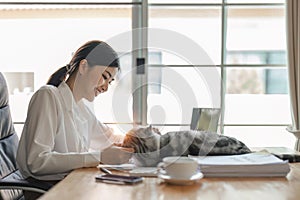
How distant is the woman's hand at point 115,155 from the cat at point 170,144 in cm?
3

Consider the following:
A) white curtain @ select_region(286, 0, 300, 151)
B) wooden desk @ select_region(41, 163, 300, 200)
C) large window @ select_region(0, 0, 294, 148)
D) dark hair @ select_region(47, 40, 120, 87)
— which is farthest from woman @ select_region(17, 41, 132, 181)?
white curtain @ select_region(286, 0, 300, 151)

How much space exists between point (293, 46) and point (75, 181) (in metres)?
2.22

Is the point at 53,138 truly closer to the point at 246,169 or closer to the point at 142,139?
the point at 142,139

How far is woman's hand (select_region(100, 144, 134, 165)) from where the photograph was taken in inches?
70.6

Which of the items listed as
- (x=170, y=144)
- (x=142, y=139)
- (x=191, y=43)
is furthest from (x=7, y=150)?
(x=191, y=43)

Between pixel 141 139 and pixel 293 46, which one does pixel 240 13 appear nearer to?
pixel 293 46

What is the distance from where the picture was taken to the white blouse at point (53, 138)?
69.2 inches

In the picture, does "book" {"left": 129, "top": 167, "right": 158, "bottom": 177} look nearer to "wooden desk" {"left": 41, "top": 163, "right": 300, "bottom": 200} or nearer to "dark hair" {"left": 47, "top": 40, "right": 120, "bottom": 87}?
"wooden desk" {"left": 41, "top": 163, "right": 300, "bottom": 200}

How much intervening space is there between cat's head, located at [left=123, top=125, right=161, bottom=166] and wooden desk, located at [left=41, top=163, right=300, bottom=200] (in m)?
0.21

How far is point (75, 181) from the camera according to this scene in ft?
4.93

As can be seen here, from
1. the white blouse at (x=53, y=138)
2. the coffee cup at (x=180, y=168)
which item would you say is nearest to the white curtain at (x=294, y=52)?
the white blouse at (x=53, y=138)

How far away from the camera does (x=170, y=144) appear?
1.70m

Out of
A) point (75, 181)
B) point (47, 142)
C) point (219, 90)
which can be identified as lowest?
point (75, 181)

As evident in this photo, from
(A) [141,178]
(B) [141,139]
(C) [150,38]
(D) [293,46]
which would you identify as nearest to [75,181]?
(A) [141,178]
